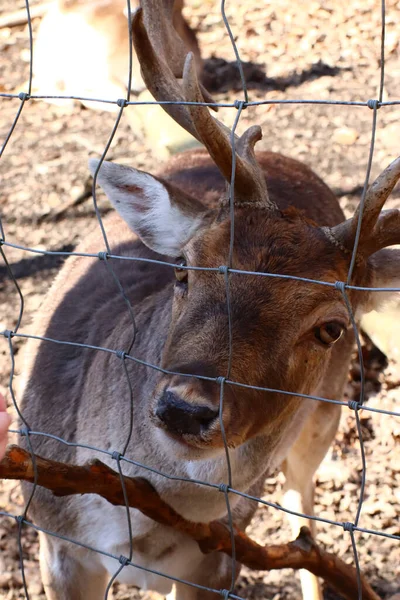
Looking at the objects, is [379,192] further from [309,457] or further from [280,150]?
[280,150]

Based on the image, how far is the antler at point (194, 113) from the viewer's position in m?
2.32

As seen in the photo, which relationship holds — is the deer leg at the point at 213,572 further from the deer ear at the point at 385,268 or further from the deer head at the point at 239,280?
the deer ear at the point at 385,268

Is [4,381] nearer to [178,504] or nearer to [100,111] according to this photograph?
[178,504]

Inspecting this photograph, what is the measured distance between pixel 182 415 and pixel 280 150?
17.2ft

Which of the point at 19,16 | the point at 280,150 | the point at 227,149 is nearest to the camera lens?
the point at 227,149

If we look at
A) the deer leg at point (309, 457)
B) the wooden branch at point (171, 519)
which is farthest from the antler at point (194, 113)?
the deer leg at point (309, 457)

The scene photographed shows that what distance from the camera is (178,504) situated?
107 inches

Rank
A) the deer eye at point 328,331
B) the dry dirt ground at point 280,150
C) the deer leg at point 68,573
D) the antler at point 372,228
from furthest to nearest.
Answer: the dry dirt ground at point 280,150, the deer leg at point 68,573, the deer eye at point 328,331, the antler at point 372,228

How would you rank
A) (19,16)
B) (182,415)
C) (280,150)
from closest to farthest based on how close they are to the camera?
(182,415) < (280,150) < (19,16)

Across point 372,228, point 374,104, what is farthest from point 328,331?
point 374,104

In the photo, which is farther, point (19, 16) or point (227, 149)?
point (19, 16)

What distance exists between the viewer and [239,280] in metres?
2.34

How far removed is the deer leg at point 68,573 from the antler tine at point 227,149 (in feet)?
4.89

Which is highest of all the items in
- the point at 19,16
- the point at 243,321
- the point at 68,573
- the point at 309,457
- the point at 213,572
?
the point at 19,16
